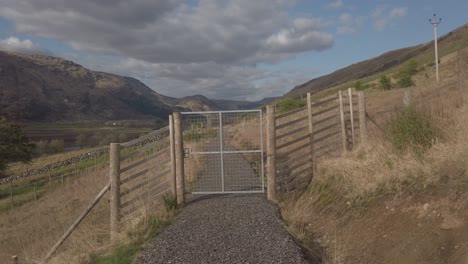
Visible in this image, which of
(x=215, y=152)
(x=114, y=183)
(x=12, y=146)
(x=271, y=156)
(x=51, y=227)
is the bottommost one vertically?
(x=51, y=227)

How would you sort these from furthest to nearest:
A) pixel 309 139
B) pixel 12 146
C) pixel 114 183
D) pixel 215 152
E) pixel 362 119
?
pixel 12 146
pixel 362 119
pixel 309 139
pixel 215 152
pixel 114 183

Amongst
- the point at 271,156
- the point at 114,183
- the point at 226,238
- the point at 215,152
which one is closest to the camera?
the point at 226,238

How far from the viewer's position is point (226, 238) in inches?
243

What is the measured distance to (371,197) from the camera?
285 inches

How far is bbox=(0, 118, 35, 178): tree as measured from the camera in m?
45.0

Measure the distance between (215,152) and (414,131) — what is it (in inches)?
176

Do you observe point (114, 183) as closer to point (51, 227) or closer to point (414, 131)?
point (414, 131)

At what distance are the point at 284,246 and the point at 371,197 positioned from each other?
2.54 metres

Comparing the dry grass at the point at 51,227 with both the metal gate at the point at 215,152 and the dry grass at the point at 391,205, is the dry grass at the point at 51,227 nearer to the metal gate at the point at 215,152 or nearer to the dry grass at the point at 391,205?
the metal gate at the point at 215,152

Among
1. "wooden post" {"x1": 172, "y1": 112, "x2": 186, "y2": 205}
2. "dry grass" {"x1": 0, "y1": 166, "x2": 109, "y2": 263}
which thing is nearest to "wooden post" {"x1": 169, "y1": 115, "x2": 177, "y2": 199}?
"wooden post" {"x1": 172, "y1": 112, "x2": 186, "y2": 205}

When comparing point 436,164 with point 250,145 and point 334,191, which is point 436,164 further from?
point 250,145

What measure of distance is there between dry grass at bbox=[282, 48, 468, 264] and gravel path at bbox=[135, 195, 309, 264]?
0.53 meters

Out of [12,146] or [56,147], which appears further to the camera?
[56,147]

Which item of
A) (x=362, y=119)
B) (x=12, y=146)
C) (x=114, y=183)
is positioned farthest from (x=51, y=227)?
(x=12, y=146)
